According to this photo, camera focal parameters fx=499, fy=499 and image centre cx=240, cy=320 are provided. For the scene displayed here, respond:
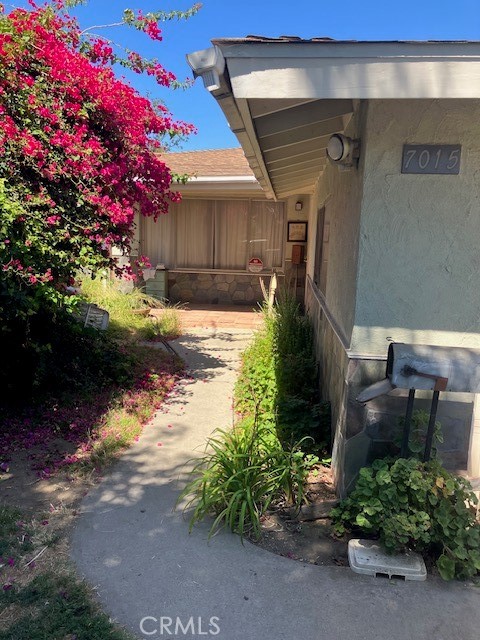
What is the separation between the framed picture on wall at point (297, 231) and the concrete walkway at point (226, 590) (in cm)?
834

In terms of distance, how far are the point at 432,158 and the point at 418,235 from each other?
444 mm

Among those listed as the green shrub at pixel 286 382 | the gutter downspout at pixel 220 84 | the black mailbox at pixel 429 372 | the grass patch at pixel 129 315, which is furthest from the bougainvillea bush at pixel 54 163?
the grass patch at pixel 129 315

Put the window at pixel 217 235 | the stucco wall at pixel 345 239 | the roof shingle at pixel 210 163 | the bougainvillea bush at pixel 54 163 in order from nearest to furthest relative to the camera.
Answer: the stucco wall at pixel 345 239
the bougainvillea bush at pixel 54 163
the roof shingle at pixel 210 163
the window at pixel 217 235

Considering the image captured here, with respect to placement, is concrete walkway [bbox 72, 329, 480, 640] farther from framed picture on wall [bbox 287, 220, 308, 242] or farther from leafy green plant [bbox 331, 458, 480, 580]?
framed picture on wall [bbox 287, 220, 308, 242]

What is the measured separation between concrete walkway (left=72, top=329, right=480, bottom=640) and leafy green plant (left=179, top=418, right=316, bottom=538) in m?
0.13

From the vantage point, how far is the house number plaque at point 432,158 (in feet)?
9.46

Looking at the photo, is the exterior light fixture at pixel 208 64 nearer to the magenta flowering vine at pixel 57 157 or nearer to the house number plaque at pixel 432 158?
the house number plaque at pixel 432 158

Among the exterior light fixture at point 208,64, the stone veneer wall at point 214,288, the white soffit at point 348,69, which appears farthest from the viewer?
the stone veneer wall at point 214,288

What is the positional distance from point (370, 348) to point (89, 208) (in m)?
2.71

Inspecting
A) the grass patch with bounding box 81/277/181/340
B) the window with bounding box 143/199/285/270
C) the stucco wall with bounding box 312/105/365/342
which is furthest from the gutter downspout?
the window with bounding box 143/199/285/270

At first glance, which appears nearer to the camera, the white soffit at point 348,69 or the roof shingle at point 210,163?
the white soffit at point 348,69

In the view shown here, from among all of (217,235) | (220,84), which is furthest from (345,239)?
(217,235)

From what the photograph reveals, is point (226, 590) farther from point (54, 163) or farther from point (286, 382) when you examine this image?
point (54, 163)

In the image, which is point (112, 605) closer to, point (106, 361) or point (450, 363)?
point (450, 363)
